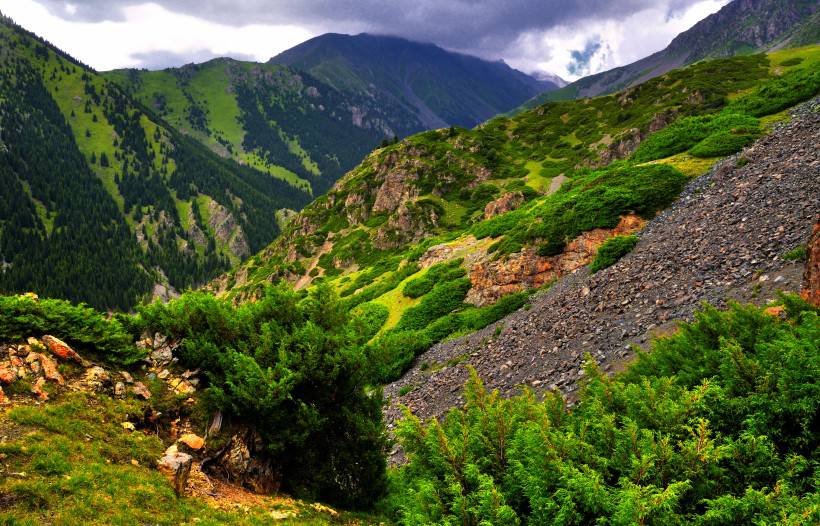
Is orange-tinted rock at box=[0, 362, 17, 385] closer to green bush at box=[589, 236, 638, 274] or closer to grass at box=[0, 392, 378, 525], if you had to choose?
grass at box=[0, 392, 378, 525]

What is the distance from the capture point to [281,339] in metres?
15.1

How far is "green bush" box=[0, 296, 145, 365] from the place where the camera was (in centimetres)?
1252

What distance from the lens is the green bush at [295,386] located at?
13625 millimetres

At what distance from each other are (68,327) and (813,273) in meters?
21.7

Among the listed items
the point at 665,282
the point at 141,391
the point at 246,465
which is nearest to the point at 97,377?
the point at 141,391

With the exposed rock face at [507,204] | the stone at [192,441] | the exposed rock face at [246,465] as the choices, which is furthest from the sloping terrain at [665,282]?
the exposed rock face at [507,204]

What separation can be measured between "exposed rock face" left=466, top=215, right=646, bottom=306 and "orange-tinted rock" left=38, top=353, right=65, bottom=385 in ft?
86.6

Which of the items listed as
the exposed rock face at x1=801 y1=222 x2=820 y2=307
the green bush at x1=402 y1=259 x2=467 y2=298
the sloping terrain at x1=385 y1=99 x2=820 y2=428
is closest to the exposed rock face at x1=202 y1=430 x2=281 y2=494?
the sloping terrain at x1=385 y1=99 x2=820 y2=428

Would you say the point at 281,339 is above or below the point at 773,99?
below

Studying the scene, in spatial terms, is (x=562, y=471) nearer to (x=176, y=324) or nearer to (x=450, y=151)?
(x=176, y=324)

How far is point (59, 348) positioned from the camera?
1302cm

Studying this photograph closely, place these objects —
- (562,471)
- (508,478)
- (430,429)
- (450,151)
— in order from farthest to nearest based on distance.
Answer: (450,151)
(430,429)
(508,478)
(562,471)

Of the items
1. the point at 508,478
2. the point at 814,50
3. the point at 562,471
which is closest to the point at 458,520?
the point at 508,478

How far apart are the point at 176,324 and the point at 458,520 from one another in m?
12.6
